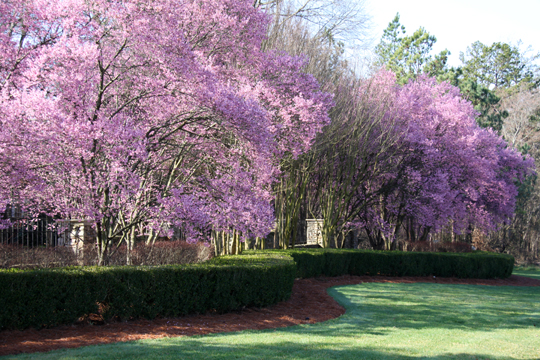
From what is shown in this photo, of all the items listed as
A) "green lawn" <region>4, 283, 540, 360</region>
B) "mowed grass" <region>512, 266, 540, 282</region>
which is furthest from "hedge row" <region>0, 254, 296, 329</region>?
"mowed grass" <region>512, 266, 540, 282</region>

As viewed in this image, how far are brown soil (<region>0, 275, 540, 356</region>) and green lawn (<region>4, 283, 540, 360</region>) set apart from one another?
33cm

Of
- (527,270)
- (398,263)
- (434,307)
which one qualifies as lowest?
(527,270)

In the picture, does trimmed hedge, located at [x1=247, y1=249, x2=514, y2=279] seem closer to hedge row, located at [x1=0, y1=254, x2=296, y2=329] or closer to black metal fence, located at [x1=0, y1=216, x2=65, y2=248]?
hedge row, located at [x1=0, y1=254, x2=296, y2=329]

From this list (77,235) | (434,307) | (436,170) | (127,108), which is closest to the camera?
(127,108)

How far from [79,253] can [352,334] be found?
6.02m

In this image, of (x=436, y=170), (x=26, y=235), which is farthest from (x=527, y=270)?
(x=26, y=235)

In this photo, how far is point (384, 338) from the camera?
23.5ft

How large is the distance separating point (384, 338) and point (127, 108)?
5973 millimetres

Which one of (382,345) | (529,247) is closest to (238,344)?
(382,345)

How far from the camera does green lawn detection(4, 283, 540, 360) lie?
19.0 feet

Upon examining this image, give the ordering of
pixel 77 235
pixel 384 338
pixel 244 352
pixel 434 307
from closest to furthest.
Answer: pixel 244 352
pixel 384 338
pixel 434 307
pixel 77 235

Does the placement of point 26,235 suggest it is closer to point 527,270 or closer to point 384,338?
point 384,338

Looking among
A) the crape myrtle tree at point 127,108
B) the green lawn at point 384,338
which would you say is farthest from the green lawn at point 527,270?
the crape myrtle tree at point 127,108

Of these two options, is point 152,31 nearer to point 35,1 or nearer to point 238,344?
point 35,1
